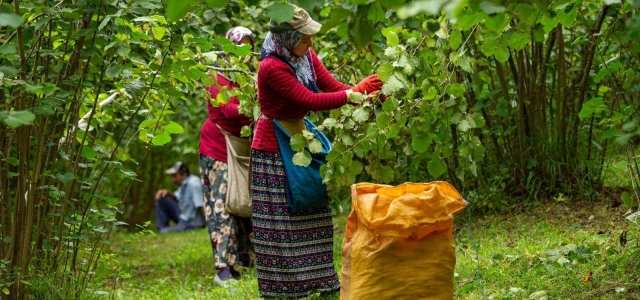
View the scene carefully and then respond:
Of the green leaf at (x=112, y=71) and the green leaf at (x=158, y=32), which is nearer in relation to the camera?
the green leaf at (x=112, y=71)

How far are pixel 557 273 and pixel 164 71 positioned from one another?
224cm

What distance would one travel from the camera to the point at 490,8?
2438 mm

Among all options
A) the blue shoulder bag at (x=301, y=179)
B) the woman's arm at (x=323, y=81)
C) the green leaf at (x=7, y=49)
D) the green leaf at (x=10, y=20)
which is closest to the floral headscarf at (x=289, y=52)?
the woman's arm at (x=323, y=81)

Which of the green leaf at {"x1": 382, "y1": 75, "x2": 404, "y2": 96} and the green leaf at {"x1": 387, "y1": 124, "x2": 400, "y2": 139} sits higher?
the green leaf at {"x1": 382, "y1": 75, "x2": 404, "y2": 96}

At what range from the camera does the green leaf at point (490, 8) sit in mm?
2428

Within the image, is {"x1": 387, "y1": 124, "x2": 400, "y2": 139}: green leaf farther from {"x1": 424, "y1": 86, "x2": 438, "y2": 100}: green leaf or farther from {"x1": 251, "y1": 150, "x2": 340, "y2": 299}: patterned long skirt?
{"x1": 251, "y1": 150, "x2": 340, "y2": 299}: patterned long skirt

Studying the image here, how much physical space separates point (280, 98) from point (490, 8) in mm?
2524

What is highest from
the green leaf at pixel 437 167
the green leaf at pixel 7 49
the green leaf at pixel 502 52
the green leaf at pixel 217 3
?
the green leaf at pixel 217 3

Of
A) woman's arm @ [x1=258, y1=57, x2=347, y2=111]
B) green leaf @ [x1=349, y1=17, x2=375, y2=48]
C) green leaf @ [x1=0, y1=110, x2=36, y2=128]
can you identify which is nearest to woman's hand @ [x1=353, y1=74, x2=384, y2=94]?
woman's arm @ [x1=258, y1=57, x2=347, y2=111]

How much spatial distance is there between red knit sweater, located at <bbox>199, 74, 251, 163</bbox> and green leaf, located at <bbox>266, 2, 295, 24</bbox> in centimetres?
341

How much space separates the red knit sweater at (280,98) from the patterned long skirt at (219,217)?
184cm

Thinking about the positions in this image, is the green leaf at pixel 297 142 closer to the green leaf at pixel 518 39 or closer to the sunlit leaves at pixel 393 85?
the sunlit leaves at pixel 393 85

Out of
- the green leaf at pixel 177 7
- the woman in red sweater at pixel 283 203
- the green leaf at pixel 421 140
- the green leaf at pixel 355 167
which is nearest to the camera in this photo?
the green leaf at pixel 177 7

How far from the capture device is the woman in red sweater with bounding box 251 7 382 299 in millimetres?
4781
